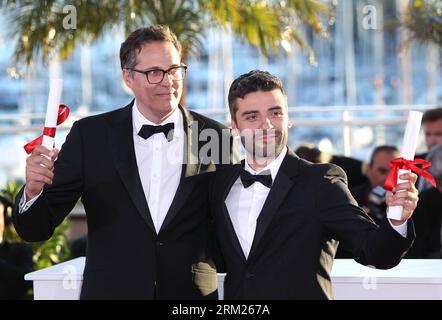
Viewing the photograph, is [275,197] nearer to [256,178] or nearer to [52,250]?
[256,178]

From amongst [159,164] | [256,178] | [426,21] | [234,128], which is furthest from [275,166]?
[426,21]

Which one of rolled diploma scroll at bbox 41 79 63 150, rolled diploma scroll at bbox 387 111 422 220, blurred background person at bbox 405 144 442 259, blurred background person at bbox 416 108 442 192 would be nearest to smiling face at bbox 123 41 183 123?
rolled diploma scroll at bbox 41 79 63 150

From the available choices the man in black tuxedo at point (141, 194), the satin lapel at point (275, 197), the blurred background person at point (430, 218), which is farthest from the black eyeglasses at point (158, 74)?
the blurred background person at point (430, 218)

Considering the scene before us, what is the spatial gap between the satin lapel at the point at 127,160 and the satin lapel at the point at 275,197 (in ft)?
1.36

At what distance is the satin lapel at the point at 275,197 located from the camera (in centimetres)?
271

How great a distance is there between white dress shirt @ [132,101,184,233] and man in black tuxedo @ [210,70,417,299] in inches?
8.4

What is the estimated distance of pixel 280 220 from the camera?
272cm

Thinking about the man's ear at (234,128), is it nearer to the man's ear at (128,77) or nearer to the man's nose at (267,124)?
the man's nose at (267,124)

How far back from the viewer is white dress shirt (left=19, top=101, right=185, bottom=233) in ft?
9.80

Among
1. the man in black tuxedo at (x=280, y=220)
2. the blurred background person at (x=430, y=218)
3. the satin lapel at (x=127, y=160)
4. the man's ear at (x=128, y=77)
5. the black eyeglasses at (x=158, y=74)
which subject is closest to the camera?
the man in black tuxedo at (x=280, y=220)

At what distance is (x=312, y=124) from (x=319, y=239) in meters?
6.33

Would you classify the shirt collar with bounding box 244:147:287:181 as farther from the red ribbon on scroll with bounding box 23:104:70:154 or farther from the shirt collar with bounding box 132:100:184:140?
the red ribbon on scroll with bounding box 23:104:70:154
